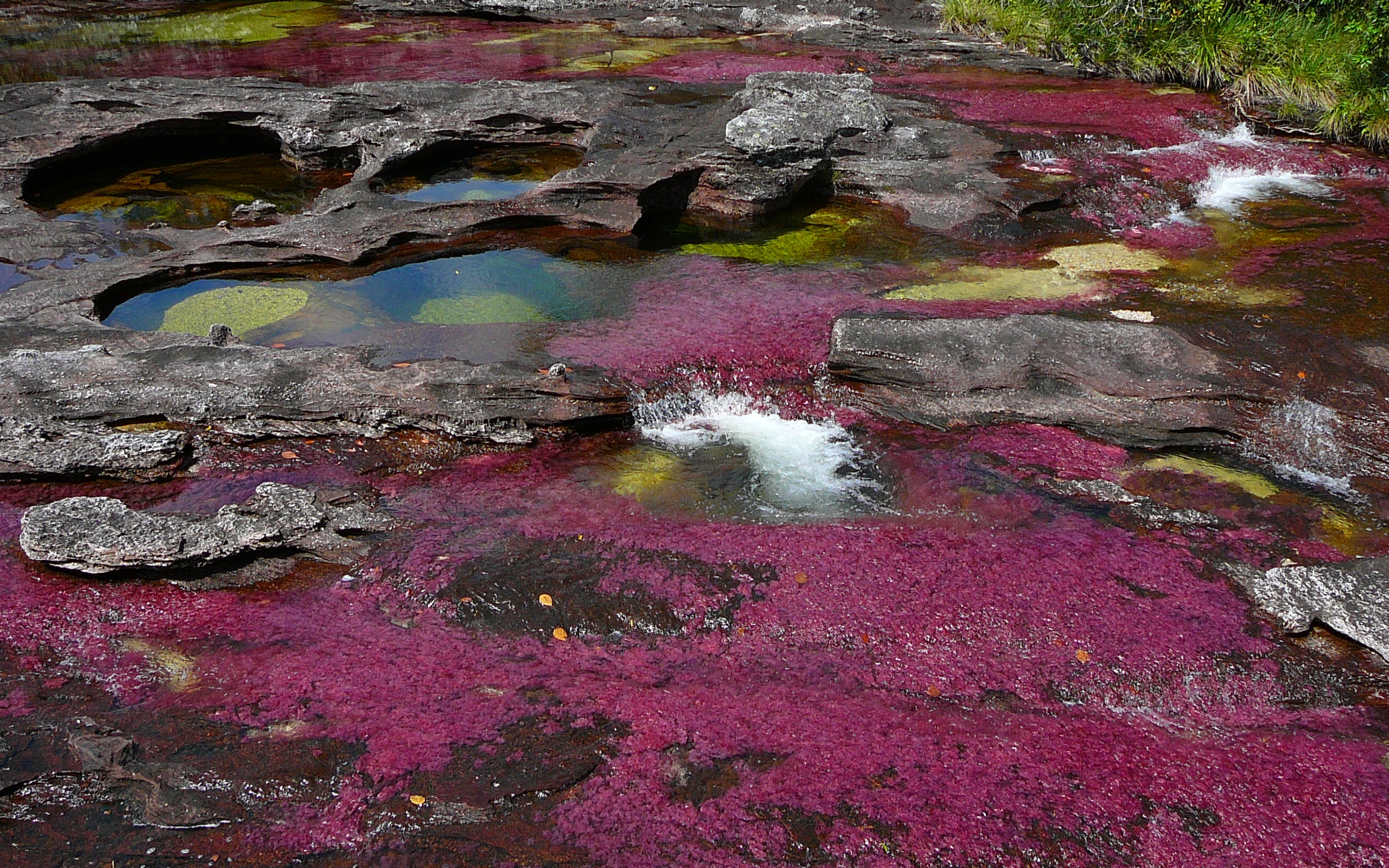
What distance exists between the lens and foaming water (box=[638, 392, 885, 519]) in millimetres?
5238

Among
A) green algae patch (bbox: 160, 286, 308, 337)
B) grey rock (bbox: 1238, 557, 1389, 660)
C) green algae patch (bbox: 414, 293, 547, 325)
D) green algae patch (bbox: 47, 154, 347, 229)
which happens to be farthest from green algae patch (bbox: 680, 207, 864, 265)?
grey rock (bbox: 1238, 557, 1389, 660)

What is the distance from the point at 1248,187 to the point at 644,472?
813 cm

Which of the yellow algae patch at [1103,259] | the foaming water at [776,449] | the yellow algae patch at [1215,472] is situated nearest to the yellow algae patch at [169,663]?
the foaming water at [776,449]

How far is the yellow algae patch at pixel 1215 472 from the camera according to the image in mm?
5293

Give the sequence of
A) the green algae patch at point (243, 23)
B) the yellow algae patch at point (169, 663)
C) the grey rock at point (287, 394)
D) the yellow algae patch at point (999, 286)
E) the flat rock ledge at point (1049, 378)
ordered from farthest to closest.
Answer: the green algae patch at point (243, 23)
the yellow algae patch at point (999, 286)
the flat rock ledge at point (1049, 378)
the grey rock at point (287, 394)
the yellow algae patch at point (169, 663)

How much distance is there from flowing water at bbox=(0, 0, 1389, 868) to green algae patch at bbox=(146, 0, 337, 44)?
10.6m

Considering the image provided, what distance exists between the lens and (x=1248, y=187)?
9836mm

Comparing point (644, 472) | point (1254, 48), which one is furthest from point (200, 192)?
point (1254, 48)

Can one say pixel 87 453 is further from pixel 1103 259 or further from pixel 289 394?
pixel 1103 259

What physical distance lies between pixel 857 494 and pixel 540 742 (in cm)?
248

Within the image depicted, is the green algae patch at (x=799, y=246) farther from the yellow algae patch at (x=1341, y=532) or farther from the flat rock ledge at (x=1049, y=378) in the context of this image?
the yellow algae patch at (x=1341, y=532)

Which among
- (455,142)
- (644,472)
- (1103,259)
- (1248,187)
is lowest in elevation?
(644,472)

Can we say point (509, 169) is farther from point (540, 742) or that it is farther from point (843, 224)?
point (540, 742)

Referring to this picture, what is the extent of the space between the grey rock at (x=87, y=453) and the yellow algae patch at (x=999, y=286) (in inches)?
201
